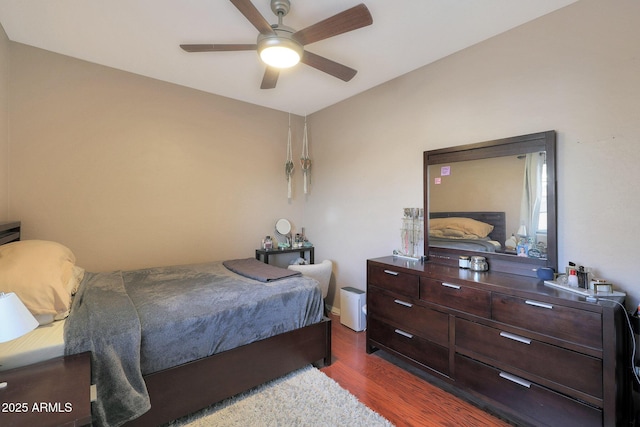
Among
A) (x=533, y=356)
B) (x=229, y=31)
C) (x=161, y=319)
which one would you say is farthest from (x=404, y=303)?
(x=229, y=31)

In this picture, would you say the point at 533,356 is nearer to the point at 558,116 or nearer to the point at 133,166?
the point at 558,116

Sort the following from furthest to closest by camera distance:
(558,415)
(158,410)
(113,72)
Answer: (113,72)
(158,410)
(558,415)

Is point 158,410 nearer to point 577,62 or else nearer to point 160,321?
point 160,321

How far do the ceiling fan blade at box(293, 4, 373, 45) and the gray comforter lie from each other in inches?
70.1

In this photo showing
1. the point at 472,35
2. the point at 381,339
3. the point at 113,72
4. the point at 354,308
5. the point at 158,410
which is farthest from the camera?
the point at 354,308

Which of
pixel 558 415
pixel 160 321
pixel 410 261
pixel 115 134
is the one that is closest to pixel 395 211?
pixel 410 261

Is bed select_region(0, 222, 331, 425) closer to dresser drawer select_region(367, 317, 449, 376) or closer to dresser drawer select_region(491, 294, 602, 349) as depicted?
dresser drawer select_region(367, 317, 449, 376)

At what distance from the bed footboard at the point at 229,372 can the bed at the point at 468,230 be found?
1.25 m

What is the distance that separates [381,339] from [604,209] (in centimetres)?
181

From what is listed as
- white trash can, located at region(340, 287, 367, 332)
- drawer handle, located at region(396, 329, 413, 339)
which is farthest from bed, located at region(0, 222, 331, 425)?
white trash can, located at region(340, 287, 367, 332)

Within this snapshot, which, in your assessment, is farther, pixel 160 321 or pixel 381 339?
pixel 381 339

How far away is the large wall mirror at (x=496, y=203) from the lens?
1.93 metres

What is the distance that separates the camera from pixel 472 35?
2.19m

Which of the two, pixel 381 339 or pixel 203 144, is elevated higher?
pixel 203 144
